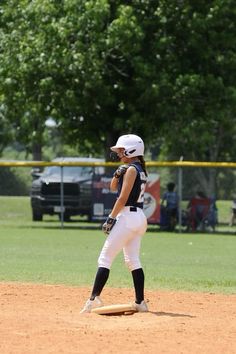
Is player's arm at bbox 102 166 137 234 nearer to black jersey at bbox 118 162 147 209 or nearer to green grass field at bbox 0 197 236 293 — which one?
black jersey at bbox 118 162 147 209

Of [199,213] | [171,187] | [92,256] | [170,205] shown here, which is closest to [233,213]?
[199,213]

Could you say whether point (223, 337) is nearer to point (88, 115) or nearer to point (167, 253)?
point (167, 253)

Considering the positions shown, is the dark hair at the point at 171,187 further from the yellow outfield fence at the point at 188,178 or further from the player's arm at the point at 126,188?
the player's arm at the point at 126,188

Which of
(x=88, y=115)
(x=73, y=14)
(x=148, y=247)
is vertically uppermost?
(x=73, y=14)

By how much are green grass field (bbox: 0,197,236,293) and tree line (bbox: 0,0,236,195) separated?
3705 mm

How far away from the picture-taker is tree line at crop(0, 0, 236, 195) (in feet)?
94.0

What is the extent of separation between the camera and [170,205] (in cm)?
2853

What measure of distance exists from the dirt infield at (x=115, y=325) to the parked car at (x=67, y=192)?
16.6m

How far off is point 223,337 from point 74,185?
20.9 metres

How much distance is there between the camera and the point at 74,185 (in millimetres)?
29922

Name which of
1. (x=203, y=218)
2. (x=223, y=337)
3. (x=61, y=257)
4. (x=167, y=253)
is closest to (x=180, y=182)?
(x=203, y=218)

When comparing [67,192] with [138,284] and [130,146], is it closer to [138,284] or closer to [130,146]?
[138,284]

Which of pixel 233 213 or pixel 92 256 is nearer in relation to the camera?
pixel 92 256

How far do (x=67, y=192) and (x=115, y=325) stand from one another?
20.2 m
